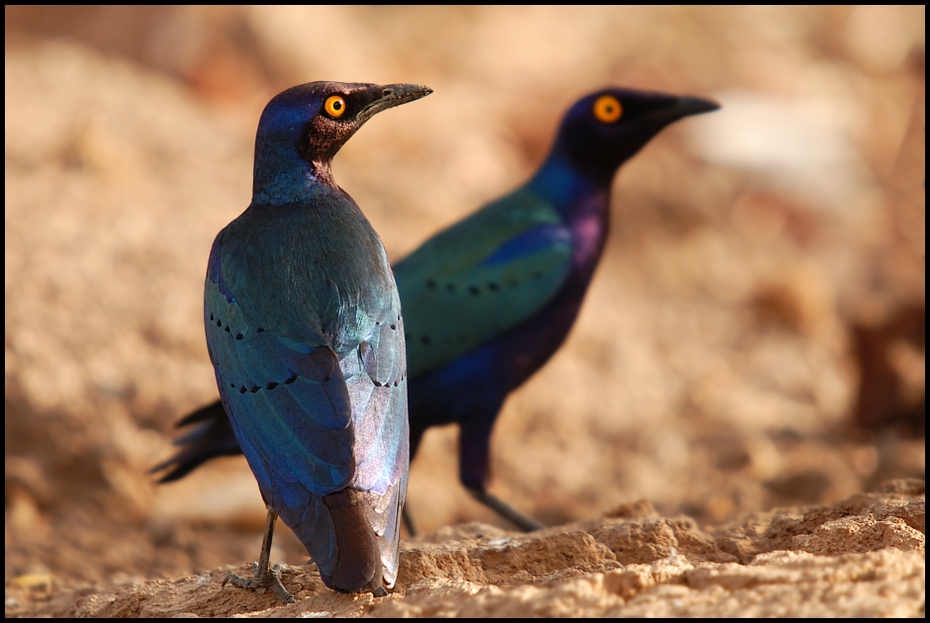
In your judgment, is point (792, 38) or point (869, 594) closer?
point (869, 594)

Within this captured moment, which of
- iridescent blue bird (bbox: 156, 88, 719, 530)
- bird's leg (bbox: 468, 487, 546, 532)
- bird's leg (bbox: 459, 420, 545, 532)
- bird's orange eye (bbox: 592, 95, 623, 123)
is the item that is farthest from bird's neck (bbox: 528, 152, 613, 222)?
bird's leg (bbox: 468, 487, 546, 532)

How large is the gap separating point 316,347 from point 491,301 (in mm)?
1837

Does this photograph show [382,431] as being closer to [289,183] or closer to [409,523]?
[289,183]

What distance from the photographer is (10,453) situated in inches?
244

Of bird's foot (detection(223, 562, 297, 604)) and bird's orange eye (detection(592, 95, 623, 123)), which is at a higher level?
bird's orange eye (detection(592, 95, 623, 123))

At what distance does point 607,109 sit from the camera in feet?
17.6

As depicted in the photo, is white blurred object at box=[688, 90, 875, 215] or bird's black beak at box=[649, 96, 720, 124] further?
white blurred object at box=[688, 90, 875, 215]

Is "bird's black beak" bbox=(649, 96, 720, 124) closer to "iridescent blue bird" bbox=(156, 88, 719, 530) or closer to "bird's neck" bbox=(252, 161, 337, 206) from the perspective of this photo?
"iridescent blue bird" bbox=(156, 88, 719, 530)

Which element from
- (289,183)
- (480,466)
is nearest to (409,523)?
(480,466)

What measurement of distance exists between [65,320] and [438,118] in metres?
5.16

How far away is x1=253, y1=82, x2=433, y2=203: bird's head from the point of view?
3.62m

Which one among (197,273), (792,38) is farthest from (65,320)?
(792,38)

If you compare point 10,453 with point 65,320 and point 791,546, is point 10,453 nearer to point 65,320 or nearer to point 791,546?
point 65,320

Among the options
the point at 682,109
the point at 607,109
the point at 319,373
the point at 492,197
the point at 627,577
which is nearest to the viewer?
the point at 627,577
